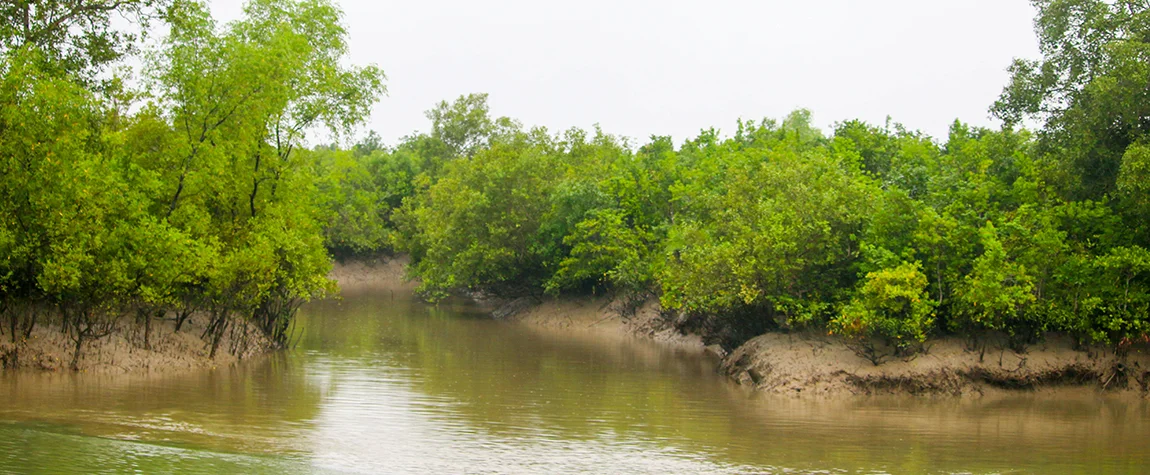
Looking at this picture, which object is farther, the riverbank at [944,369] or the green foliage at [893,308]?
the riverbank at [944,369]

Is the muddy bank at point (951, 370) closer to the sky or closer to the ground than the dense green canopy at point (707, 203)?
closer to the ground

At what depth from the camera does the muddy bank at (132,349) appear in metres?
20.9

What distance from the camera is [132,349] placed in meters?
22.9

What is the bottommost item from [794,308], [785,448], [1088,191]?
[785,448]

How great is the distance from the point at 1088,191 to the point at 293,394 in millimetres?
18924

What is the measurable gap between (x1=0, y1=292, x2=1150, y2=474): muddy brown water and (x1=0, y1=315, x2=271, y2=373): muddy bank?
63 cm

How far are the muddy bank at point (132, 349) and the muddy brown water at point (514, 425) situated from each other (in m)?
0.63

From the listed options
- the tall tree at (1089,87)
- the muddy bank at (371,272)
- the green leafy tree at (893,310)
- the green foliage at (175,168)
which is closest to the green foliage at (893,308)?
the green leafy tree at (893,310)

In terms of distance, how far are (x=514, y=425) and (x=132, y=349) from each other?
10.1 metres

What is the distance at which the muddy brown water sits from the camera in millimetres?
14453

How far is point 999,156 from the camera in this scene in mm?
26766

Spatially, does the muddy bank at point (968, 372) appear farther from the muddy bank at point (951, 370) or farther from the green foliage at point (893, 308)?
the green foliage at point (893, 308)

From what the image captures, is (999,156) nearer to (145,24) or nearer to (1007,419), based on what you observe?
(1007,419)

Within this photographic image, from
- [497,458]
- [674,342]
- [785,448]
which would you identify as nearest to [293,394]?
[497,458]
